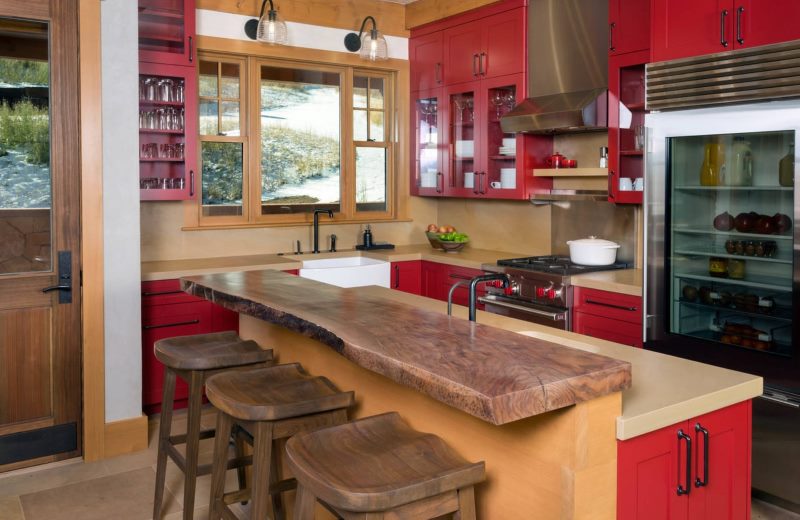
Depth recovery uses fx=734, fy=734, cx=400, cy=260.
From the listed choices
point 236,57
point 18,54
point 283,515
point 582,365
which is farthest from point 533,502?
point 236,57

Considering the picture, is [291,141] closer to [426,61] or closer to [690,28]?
[426,61]

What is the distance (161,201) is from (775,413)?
13.1 ft

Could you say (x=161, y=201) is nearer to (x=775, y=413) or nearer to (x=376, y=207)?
(x=376, y=207)

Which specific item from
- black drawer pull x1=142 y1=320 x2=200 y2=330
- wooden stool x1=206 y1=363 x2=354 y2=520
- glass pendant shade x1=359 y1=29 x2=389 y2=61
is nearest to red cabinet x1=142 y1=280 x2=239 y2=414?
black drawer pull x1=142 y1=320 x2=200 y2=330

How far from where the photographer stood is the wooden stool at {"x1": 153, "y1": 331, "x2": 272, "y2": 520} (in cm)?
278

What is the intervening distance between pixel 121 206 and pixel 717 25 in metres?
3.11

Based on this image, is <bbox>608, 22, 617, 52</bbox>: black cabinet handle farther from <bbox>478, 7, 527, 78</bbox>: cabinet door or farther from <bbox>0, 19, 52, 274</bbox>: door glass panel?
<bbox>0, 19, 52, 274</bbox>: door glass panel

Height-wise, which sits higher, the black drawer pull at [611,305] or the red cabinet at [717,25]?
the red cabinet at [717,25]

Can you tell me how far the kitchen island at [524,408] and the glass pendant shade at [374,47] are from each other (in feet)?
10.6

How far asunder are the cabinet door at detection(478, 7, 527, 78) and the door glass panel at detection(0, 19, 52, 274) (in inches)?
114

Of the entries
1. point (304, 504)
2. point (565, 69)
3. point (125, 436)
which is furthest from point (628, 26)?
point (125, 436)

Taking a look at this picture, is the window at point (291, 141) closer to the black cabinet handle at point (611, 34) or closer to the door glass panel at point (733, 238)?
the black cabinet handle at point (611, 34)

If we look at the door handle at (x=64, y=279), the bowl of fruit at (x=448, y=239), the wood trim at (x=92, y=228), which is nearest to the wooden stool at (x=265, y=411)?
the wood trim at (x=92, y=228)

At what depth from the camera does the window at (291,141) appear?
5.36 meters
